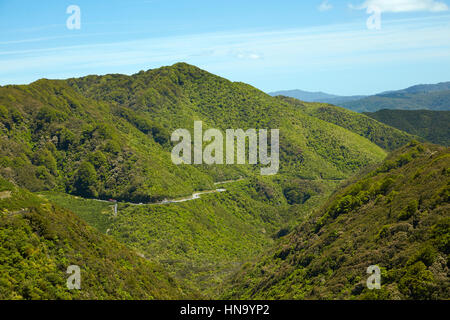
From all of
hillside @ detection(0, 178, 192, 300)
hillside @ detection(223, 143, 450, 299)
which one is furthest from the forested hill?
hillside @ detection(223, 143, 450, 299)

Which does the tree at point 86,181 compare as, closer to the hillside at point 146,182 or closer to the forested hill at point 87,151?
the forested hill at point 87,151

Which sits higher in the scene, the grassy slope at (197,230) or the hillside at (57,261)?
the hillside at (57,261)

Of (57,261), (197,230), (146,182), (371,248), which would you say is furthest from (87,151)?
(371,248)

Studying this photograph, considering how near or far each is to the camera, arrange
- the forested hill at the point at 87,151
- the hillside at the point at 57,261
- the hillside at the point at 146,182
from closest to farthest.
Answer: the hillside at the point at 57,261, the hillside at the point at 146,182, the forested hill at the point at 87,151

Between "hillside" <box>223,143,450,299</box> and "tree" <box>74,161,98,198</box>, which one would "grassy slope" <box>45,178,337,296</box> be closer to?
"tree" <box>74,161,98,198</box>

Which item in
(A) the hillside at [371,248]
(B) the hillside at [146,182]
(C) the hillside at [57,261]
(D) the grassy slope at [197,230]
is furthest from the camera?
(B) the hillside at [146,182]

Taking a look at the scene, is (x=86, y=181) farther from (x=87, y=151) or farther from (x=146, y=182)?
(x=146, y=182)

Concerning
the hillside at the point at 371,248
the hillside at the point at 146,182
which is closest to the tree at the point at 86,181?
the hillside at the point at 146,182
